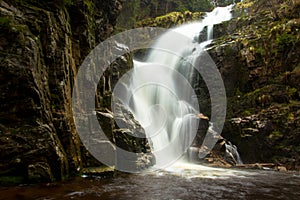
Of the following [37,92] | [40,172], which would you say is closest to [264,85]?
[37,92]

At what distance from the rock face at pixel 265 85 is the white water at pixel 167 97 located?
8.11ft

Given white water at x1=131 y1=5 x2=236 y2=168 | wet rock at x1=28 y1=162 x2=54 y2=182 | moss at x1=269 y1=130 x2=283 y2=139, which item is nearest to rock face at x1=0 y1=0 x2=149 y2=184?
wet rock at x1=28 y1=162 x2=54 y2=182

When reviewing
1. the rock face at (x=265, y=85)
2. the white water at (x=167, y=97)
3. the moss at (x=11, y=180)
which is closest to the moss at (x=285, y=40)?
the rock face at (x=265, y=85)

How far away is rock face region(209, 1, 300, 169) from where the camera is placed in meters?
13.3

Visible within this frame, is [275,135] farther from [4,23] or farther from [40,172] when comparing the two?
[4,23]

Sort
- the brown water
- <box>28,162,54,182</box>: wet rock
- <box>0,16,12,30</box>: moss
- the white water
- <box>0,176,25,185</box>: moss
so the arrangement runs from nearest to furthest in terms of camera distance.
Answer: the brown water, <box>0,176,25,185</box>: moss, <box>28,162,54,182</box>: wet rock, <box>0,16,12,30</box>: moss, the white water

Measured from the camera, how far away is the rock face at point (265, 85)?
13289mm

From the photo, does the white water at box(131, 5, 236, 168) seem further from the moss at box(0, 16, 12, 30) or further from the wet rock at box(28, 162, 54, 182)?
the moss at box(0, 16, 12, 30)

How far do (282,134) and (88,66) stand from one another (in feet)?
33.3

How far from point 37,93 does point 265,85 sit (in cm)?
1351

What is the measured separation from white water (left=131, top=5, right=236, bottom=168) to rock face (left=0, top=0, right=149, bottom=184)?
5594 mm

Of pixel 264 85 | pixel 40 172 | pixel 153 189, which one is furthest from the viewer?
pixel 264 85

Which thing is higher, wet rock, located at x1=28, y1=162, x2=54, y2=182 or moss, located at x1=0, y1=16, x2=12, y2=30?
moss, located at x1=0, y1=16, x2=12, y2=30

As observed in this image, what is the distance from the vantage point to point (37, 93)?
6816 mm
